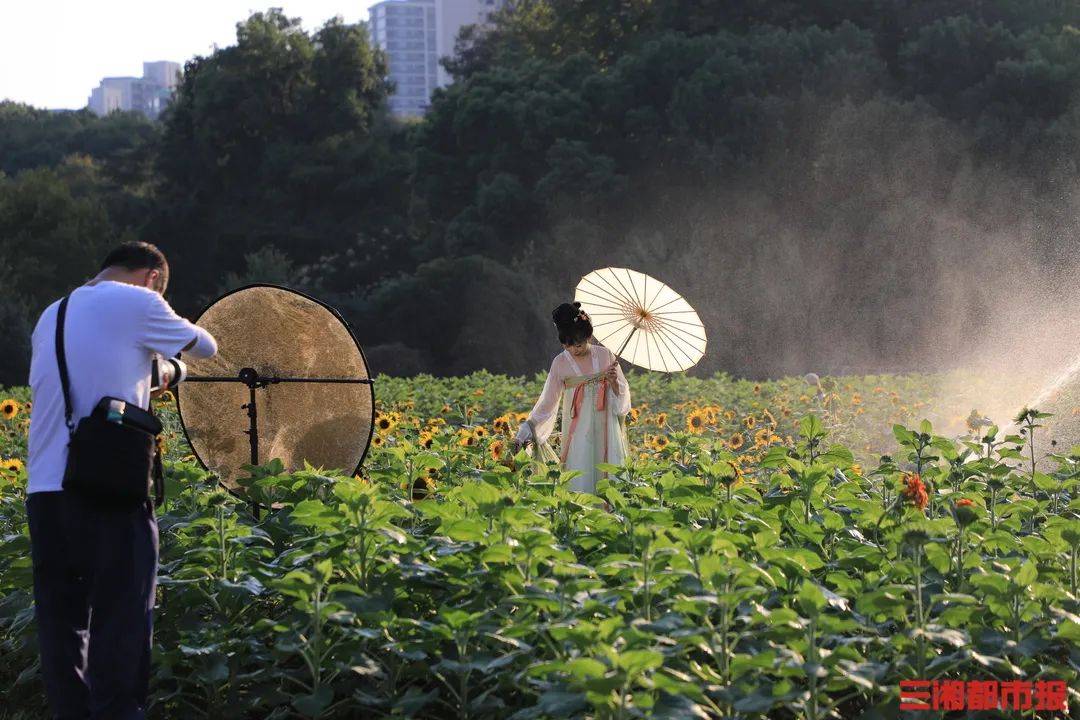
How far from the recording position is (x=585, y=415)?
6770 mm

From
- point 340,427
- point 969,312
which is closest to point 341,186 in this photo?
point 969,312

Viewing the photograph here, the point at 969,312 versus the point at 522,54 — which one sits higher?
the point at 522,54

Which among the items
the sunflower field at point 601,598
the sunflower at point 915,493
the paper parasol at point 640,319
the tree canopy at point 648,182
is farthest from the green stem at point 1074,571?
the tree canopy at point 648,182

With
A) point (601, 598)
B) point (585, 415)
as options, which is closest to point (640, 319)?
point (585, 415)

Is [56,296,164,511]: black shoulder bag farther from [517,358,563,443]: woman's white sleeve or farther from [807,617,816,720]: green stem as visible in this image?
[517,358,563,443]: woman's white sleeve

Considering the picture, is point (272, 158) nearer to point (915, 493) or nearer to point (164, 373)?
point (164, 373)

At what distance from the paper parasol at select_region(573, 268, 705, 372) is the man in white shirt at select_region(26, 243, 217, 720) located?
3.31m

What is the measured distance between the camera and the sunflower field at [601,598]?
3.38 m

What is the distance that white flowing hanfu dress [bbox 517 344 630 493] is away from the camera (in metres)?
6.75

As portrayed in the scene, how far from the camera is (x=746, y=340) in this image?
2562cm

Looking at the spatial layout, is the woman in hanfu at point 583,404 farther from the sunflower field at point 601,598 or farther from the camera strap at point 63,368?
the camera strap at point 63,368

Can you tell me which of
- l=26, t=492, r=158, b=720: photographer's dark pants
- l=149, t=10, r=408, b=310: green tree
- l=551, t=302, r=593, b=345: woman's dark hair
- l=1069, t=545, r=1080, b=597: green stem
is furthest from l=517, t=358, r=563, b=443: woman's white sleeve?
l=149, t=10, r=408, b=310: green tree

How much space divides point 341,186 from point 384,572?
33.3 metres

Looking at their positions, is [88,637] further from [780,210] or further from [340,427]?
[780,210]
